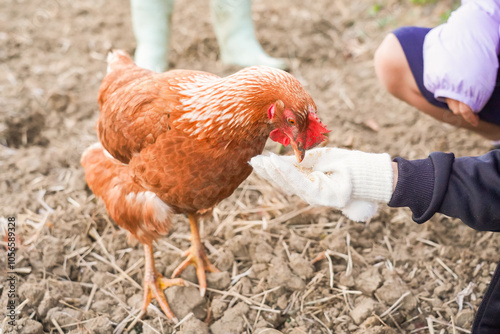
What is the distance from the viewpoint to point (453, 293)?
7.38 feet

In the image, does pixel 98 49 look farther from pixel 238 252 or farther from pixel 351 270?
pixel 351 270

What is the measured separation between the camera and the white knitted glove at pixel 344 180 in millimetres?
1696

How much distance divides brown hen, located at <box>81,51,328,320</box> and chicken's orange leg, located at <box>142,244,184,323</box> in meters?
0.02

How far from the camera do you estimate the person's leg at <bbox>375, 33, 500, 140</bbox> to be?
254 cm

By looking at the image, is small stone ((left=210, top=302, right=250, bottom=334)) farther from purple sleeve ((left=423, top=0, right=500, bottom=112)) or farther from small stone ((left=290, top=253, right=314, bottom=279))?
purple sleeve ((left=423, top=0, right=500, bottom=112))

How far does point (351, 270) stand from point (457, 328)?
559 mm

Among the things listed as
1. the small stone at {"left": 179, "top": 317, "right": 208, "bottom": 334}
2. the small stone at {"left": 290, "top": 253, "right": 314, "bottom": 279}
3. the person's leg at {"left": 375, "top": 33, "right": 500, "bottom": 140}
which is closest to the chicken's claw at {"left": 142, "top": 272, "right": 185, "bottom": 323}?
the small stone at {"left": 179, "top": 317, "right": 208, "bottom": 334}

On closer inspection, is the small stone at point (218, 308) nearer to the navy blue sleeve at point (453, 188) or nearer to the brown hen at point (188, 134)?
the brown hen at point (188, 134)

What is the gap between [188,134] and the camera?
6.08 ft

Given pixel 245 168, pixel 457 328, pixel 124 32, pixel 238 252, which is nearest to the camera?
pixel 245 168

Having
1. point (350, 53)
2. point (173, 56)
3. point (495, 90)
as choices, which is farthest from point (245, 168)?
point (350, 53)

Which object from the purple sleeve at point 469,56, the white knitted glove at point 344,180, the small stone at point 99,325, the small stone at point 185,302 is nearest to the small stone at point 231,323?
the small stone at point 185,302

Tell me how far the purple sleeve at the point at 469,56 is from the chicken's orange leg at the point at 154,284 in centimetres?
174

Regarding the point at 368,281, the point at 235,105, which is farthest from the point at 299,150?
the point at 368,281
